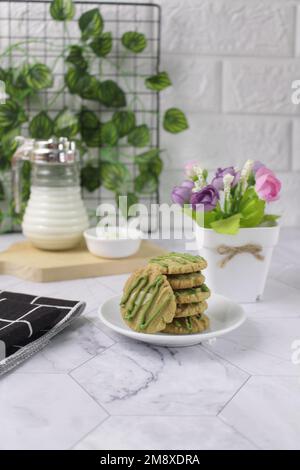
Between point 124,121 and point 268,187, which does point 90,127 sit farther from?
point 268,187

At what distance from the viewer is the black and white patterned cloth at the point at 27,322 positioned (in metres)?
0.78

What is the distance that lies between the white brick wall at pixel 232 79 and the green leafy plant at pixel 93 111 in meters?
0.08

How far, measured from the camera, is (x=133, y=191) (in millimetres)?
1694

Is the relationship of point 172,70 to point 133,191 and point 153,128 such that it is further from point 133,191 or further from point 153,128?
point 133,191

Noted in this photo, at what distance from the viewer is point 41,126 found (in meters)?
1.61

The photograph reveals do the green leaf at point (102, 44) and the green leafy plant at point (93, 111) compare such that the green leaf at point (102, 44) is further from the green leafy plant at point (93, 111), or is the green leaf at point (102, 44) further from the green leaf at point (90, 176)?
the green leaf at point (90, 176)

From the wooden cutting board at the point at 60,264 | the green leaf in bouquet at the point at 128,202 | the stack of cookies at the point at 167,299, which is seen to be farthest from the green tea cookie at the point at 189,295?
the green leaf in bouquet at the point at 128,202

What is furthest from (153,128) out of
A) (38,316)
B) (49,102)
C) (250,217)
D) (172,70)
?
(38,316)

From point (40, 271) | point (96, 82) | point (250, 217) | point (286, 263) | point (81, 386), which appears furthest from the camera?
point (96, 82)

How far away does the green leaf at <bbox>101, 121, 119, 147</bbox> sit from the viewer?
1646 mm

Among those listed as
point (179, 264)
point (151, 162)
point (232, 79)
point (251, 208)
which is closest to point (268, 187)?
point (251, 208)

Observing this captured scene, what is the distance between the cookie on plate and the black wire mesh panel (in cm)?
88

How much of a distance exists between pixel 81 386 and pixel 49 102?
1084mm

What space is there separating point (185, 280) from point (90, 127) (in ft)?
3.02
